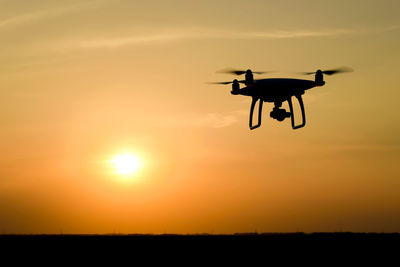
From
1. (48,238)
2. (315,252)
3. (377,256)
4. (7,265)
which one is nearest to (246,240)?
(315,252)

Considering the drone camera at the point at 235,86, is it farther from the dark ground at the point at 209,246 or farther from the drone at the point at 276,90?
the dark ground at the point at 209,246

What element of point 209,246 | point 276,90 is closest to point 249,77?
point 276,90

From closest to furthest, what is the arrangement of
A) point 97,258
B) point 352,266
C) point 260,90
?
point 352,266
point 97,258
point 260,90

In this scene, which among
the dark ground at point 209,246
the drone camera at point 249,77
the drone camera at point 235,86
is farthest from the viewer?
the drone camera at point 235,86

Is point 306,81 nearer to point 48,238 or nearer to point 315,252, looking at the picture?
point 315,252

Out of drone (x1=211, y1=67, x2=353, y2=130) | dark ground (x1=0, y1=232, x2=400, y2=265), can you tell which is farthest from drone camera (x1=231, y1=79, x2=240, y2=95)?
dark ground (x1=0, y1=232, x2=400, y2=265)

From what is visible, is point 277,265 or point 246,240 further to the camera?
point 246,240

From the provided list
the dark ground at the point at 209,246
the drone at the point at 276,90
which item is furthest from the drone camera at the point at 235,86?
the dark ground at the point at 209,246

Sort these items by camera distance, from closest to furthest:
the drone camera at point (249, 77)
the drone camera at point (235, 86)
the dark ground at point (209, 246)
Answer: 1. the dark ground at point (209, 246)
2. the drone camera at point (249, 77)
3. the drone camera at point (235, 86)

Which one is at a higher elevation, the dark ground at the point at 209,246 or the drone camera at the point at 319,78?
the drone camera at the point at 319,78
